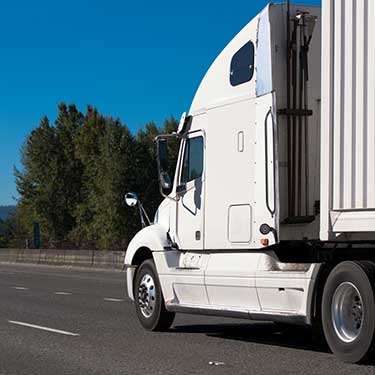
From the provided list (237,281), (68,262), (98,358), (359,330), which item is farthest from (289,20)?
(68,262)

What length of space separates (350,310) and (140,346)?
2865 mm

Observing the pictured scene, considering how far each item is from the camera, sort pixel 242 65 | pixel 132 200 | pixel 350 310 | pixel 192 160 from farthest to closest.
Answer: pixel 132 200 → pixel 192 160 → pixel 242 65 → pixel 350 310

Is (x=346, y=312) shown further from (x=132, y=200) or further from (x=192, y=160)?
(x=132, y=200)

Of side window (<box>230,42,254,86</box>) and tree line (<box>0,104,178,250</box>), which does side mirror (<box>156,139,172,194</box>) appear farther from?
tree line (<box>0,104,178,250</box>)

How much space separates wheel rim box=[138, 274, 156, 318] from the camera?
1115 cm

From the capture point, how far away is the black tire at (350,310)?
753cm

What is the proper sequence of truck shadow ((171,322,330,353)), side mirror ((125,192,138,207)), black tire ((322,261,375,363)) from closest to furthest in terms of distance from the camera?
black tire ((322,261,375,363)), truck shadow ((171,322,330,353)), side mirror ((125,192,138,207))

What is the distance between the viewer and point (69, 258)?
3641 centimetres

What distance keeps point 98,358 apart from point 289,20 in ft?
14.7

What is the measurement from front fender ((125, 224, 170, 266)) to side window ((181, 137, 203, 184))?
0.83 meters

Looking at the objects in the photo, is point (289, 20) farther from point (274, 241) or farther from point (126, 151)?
point (126, 151)

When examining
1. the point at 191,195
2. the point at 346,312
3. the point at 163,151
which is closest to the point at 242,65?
the point at 163,151

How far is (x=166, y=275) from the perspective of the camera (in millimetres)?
10812

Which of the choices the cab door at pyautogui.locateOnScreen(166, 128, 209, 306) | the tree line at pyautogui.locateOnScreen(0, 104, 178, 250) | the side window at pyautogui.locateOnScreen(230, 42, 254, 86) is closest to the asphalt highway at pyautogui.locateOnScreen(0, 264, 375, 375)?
the cab door at pyautogui.locateOnScreen(166, 128, 209, 306)
